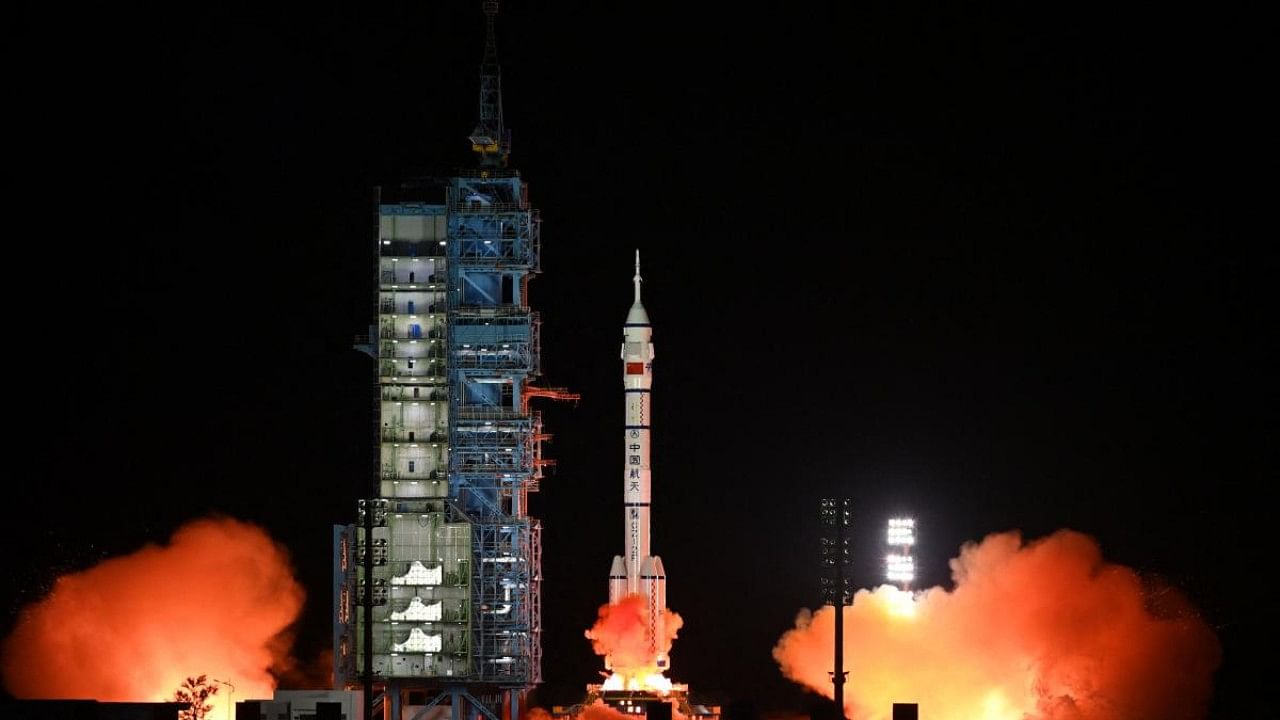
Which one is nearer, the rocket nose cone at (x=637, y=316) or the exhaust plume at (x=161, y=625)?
the exhaust plume at (x=161, y=625)

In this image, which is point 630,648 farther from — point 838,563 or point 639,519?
point 838,563

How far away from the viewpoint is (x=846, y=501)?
50.1 m

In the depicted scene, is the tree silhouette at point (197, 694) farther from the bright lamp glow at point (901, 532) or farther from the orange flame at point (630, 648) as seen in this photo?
the bright lamp glow at point (901, 532)

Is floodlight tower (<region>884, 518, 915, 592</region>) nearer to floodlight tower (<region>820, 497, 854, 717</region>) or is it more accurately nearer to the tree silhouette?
the tree silhouette

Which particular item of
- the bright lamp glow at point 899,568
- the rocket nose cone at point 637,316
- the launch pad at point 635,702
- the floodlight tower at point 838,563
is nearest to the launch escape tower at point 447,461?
the launch pad at point 635,702

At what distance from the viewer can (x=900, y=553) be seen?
72688 mm

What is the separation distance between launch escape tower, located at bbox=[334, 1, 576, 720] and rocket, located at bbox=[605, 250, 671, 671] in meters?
5.46

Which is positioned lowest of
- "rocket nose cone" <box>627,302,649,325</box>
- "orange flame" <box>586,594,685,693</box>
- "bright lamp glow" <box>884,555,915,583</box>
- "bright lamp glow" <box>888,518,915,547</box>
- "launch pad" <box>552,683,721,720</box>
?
"launch pad" <box>552,683,721,720</box>

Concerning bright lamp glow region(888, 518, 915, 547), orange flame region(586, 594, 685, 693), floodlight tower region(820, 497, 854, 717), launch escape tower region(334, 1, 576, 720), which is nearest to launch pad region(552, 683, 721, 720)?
orange flame region(586, 594, 685, 693)

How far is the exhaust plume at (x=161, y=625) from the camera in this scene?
228ft

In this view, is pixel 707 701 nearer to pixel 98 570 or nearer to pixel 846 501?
pixel 98 570

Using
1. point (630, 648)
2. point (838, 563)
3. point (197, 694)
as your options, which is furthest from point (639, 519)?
point (838, 563)

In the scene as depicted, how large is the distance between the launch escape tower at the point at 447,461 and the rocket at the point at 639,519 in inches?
215

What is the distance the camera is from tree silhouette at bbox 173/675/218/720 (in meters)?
67.0
